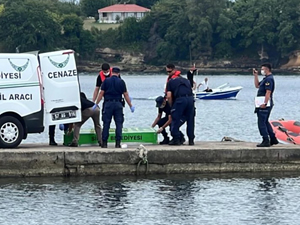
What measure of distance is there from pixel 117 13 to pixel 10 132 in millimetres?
153862

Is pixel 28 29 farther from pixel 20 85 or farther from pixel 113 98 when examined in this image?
pixel 20 85

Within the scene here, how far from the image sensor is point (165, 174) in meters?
18.6

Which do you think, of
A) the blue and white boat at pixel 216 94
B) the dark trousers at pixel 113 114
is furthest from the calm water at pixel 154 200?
the blue and white boat at pixel 216 94

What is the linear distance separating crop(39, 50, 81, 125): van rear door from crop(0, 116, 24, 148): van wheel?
0.65 m

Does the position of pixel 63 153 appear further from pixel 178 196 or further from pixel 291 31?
pixel 291 31

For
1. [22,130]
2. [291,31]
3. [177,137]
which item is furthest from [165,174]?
[291,31]

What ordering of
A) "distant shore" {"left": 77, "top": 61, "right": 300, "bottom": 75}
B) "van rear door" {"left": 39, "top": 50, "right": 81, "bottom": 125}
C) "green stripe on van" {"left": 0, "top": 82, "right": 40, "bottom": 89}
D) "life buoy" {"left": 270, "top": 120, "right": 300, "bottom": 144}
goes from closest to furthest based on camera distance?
1. "green stripe on van" {"left": 0, "top": 82, "right": 40, "bottom": 89}
2. "van rear door" {"left": 39, "top": 50, "right": 81, "bottom": 125}
3. "life buoy" {"left": 270, "top": 120, "right": 300, "bottom": 144}
4. "distant shore" {"left": 77, "top": 61, "right": 300, "bottom": 75}

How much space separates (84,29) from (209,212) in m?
137

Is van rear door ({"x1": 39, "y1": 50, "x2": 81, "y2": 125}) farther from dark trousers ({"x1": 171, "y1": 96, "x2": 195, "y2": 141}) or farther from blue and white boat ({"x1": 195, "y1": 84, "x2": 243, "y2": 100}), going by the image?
blue and white boat ({"x1": 195, "y1": 84, "x2": 243, "y2": 100})

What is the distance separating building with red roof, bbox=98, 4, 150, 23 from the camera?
169 meters

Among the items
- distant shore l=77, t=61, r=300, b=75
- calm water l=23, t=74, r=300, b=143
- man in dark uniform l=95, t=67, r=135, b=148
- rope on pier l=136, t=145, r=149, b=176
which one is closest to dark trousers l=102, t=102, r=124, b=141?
man in dark uniform l=95, t=67, r=135, b=148

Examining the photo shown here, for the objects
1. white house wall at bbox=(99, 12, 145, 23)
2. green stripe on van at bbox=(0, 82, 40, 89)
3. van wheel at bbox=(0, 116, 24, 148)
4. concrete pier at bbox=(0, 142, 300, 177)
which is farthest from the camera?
white house wall at bbox=(99, 12, 145, 23)

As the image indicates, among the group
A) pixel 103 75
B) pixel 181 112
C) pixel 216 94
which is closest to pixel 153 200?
pixel 181 112

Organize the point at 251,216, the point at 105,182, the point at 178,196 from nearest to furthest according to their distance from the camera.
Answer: the point at 251,216 → the point at 178,196 → the point at 105,182
